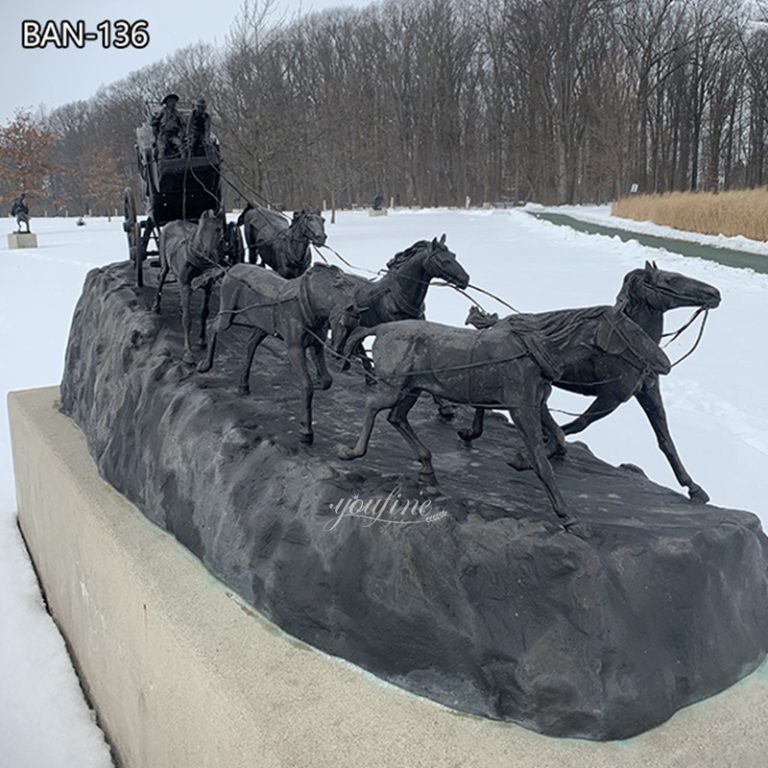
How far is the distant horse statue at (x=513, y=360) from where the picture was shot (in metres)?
2.75

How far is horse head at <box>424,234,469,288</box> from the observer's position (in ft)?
11.3

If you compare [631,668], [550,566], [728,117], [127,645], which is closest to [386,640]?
[550,566]

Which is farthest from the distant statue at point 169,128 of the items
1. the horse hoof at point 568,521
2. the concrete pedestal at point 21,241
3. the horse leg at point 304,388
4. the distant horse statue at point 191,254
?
the concrete pedestal at point 21,241

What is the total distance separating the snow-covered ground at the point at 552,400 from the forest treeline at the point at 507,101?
17.5 m

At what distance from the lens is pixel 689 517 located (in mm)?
2996

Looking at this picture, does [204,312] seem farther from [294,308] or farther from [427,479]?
[427,479]

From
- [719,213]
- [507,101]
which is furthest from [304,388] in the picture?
[507,101]

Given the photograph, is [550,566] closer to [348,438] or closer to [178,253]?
[348,438]

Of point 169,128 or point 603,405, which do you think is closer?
point 603,405

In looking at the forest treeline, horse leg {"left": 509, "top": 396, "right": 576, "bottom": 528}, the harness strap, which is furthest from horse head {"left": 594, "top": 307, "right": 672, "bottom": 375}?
the forest treeline

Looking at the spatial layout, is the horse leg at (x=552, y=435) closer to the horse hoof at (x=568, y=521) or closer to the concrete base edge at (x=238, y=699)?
the horse hoof at (x=568, y=521)

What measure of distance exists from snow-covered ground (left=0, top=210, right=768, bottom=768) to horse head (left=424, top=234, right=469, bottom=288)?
2712 millimetres

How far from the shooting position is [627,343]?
2738mm

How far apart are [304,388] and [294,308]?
38 centimetres
